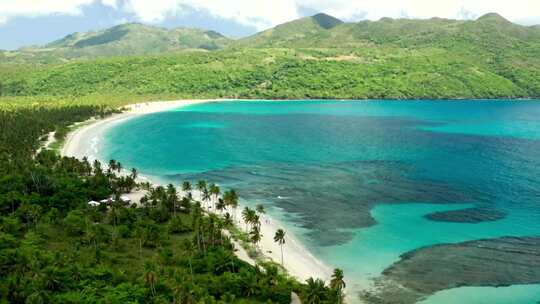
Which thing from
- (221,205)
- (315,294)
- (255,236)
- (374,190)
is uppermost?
(221,205)

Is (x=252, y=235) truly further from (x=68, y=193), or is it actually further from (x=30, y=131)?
(x=30, y=131)

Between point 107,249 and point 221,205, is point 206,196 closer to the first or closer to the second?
point 221,205

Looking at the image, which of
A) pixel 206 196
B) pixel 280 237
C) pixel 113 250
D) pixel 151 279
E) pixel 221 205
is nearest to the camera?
pixel 151 279

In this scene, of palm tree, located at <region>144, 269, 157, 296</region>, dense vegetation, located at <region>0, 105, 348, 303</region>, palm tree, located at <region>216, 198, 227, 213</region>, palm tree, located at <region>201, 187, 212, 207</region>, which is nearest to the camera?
dense vegetation, located at <region>0, 105, 348, 303</region>

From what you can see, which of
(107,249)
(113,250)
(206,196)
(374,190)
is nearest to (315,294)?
(113,250)

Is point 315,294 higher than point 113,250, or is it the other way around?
point 315,294

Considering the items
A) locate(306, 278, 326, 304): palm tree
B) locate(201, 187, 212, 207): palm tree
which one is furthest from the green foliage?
locate(306, 278, 326, 304): palm tree

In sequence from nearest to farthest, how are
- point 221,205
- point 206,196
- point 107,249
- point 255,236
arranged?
1. point 107,249
2. point 255,236
3. point 221,205
4. point 206,196

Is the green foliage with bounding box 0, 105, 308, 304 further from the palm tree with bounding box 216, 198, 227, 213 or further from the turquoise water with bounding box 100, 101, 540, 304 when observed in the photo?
the turquoise water with bounding box 100, 101, 540, 304

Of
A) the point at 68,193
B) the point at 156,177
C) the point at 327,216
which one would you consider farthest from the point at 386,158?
the point at 68,193

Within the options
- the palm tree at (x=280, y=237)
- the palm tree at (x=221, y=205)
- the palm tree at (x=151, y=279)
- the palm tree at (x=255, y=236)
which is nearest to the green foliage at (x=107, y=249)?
the palm tree at (x=151, y=279)

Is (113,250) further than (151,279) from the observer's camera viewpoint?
Yes
